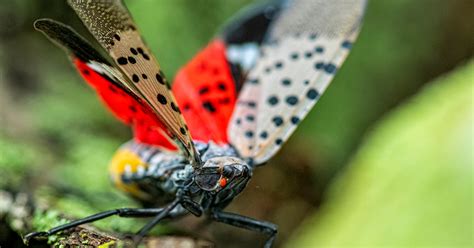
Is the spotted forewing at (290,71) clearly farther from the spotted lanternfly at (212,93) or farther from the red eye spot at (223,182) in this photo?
the red eye spot at (223,182)

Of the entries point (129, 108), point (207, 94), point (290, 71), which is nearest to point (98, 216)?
point (129, 108)

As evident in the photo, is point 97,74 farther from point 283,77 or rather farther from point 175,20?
point 175,20

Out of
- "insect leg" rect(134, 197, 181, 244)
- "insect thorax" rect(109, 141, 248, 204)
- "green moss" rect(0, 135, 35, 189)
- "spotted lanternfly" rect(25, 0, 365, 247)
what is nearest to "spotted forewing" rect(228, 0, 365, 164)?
"spotted lanternfly" rect(25, 0, 365, 247)

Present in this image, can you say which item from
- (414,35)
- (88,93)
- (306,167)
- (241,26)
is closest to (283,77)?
(241,26)

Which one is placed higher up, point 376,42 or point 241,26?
point 241,26

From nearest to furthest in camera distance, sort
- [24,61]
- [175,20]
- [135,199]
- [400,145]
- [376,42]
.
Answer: [135,199]
[400,145]
[24,61]
[175,20]
[376,42]

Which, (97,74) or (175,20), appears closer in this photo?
(97,74)
